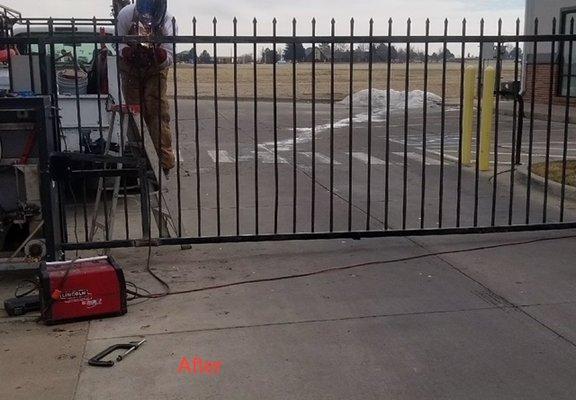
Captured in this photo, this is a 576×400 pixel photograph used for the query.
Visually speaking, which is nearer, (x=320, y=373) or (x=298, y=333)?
(x=320, y=373)

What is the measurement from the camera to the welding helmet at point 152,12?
707 cm

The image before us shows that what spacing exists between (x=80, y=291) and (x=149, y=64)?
2.64 meters

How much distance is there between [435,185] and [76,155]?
19.4 feet

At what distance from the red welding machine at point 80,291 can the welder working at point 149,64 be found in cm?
172

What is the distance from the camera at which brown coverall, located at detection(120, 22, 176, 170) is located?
693 cm

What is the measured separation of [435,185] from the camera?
10.3 metres

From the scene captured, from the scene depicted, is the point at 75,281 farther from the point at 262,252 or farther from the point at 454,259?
the point at 454,259

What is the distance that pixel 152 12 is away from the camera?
23.3ft

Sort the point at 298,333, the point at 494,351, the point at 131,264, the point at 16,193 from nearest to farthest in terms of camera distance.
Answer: the point at 494,351, the point at 298,333, the point at 16,193, the point at 131,264

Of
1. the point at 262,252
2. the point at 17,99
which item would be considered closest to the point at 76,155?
the point at 17,99

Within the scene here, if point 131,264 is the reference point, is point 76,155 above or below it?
above

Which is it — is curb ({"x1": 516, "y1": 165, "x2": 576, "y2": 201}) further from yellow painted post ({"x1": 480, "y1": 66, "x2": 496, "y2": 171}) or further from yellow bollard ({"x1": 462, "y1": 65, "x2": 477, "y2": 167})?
yellow bollard ({"x1": 462, "y1": 65, "x2": 477, "y2": 167})

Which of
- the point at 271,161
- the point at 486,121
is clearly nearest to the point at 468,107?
the point at 486,121

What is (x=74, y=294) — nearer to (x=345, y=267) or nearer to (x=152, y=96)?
(x=345, y=267)
